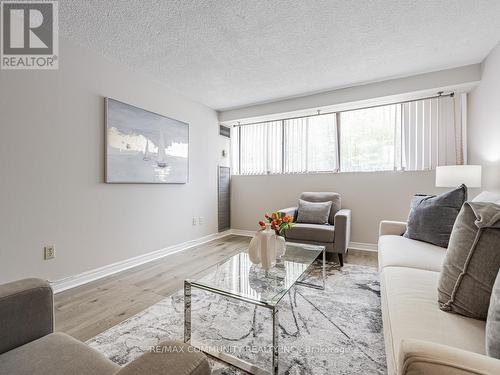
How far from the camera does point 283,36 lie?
215cm

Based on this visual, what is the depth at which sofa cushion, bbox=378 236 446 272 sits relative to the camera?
1.53m

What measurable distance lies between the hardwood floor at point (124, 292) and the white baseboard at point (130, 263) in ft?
0.28

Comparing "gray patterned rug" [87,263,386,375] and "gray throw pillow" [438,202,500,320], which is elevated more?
"gray throw pillow" [438,202,500,320]

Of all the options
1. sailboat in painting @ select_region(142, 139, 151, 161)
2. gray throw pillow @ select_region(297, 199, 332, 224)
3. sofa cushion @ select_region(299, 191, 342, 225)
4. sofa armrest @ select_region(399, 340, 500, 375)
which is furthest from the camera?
sofa cushion @ select_region(299, 191, 342, 225)

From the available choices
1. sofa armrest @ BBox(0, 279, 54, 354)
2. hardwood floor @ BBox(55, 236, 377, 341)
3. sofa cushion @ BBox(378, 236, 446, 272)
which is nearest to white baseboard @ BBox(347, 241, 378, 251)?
hardwood floor @ BBox(55, 236, 377, 341)

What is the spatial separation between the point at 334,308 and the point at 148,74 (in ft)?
10.4

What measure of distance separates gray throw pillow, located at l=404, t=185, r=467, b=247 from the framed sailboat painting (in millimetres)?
2869

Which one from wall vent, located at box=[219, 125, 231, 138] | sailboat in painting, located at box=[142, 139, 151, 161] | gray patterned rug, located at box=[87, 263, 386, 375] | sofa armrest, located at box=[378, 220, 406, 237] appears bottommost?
gray patterned rug, located at box=[87, 263, 386, 375]

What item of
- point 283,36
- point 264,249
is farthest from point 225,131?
point 264,249

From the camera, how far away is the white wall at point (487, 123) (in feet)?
7.49

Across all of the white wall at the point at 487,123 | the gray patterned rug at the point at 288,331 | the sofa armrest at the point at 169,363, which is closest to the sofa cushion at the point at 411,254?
the gray patterned rug at the point at 288,331

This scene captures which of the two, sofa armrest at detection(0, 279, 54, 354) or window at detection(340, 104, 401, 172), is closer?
sofa armrest at detection(0, 279, 54, 354)

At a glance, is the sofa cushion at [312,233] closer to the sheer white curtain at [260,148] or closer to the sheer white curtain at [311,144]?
the sheer white curtain at [311,144]

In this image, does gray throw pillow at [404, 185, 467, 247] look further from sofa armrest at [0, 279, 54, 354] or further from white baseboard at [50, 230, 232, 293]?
white baseboard at [50, 230, 232, 293]
